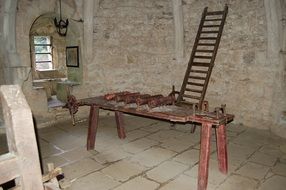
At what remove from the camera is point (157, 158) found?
414 centimetres

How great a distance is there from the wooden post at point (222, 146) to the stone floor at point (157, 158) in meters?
0.12

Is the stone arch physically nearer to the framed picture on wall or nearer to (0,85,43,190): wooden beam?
the framed picture on wall

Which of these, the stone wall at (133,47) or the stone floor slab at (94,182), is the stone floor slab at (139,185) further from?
the stone wall at (133,47)

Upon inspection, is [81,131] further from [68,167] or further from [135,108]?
[135,108]

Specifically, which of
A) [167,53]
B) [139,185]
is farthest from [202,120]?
[167,53]

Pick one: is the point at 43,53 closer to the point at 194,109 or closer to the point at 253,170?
the point at 194,109

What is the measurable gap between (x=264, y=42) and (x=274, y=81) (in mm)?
822

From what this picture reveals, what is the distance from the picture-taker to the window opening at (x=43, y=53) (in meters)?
9.10

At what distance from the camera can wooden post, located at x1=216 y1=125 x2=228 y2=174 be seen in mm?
3401

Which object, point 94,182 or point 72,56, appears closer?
point 94,182

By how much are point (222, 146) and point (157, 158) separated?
1116 mm

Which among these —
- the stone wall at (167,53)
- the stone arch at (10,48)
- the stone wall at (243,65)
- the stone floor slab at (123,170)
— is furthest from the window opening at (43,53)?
the stone floor slab at (123,170)

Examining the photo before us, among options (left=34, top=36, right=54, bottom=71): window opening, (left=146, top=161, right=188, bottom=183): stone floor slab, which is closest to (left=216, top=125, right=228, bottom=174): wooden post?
(left=146, top=161, right=188, bottom=183): stone floor slab

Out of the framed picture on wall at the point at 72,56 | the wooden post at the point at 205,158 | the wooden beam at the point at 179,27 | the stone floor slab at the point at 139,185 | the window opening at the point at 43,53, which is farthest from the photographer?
the window opening at the point at 43,53
